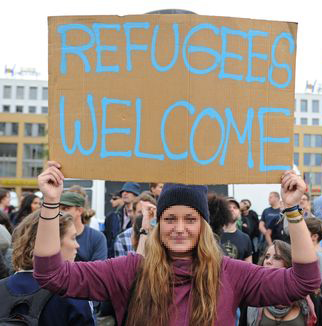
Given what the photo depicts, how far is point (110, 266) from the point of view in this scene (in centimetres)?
225

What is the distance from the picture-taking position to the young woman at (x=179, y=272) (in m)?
2.12

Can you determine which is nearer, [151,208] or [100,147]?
[100,147]

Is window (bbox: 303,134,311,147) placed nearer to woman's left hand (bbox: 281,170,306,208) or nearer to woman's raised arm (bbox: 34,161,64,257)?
woman's left hand (bbox: 281,170,306,208)

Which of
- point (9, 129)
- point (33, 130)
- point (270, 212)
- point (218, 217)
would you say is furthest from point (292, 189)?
point (9, 129)

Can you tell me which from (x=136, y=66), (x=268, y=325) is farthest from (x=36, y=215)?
(x=268, y=325)

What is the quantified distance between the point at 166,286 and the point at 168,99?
830 millimetres

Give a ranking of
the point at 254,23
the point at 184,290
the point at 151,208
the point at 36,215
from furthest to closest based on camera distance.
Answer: the point at 151,208 < the point at 36,215 < the point at 254,23 < the point at 184,290

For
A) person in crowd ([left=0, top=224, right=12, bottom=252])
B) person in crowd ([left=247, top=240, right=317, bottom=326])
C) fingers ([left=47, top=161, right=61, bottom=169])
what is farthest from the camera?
person in crowd ([left=0, top=224, right=12, bottom=252])

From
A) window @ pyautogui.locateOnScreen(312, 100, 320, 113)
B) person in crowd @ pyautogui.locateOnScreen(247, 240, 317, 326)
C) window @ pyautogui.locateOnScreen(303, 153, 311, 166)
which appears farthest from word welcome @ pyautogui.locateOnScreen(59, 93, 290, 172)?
window @ pyautogui.locateOnScreen(312, 100, 320, 113)

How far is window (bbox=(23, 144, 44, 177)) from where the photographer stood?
58.9 metres

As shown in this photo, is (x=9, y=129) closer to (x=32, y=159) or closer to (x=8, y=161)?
(x=8, y=161)

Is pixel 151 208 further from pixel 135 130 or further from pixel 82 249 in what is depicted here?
pixel 135 130

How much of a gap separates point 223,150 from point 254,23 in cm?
61

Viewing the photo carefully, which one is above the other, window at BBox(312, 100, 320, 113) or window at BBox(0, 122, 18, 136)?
window at BBox(312, 100, 320, 113)
